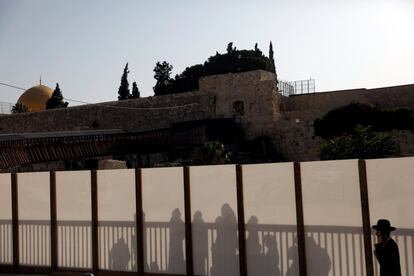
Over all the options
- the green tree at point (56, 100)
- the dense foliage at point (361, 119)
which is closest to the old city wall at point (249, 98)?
the dense foliage at point (361, 119)

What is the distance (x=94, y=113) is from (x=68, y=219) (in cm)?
3242

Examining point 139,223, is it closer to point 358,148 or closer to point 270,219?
point 270,219

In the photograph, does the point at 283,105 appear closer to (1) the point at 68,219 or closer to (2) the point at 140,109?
(2) the point at 140,109

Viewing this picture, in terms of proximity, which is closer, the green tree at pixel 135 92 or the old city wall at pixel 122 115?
the old city wall at pixel 122 115

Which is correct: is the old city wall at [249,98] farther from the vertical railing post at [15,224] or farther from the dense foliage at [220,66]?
the vertical railing post at [15,224]

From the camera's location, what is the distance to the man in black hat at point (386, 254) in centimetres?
508

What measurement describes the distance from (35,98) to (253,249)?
165 feet

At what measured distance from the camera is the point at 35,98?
53.2 meters

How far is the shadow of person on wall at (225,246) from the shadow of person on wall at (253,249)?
0.20m

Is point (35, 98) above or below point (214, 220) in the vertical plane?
above

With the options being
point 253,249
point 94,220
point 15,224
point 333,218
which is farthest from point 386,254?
point 15,224

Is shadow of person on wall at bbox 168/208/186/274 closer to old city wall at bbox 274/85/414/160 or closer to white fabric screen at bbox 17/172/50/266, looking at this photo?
white fabric screen at bbox 17/172/50/266

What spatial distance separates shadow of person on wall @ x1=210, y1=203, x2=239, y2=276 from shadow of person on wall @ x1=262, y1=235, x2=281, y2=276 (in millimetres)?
456

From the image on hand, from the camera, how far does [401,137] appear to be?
2619 centimetres
